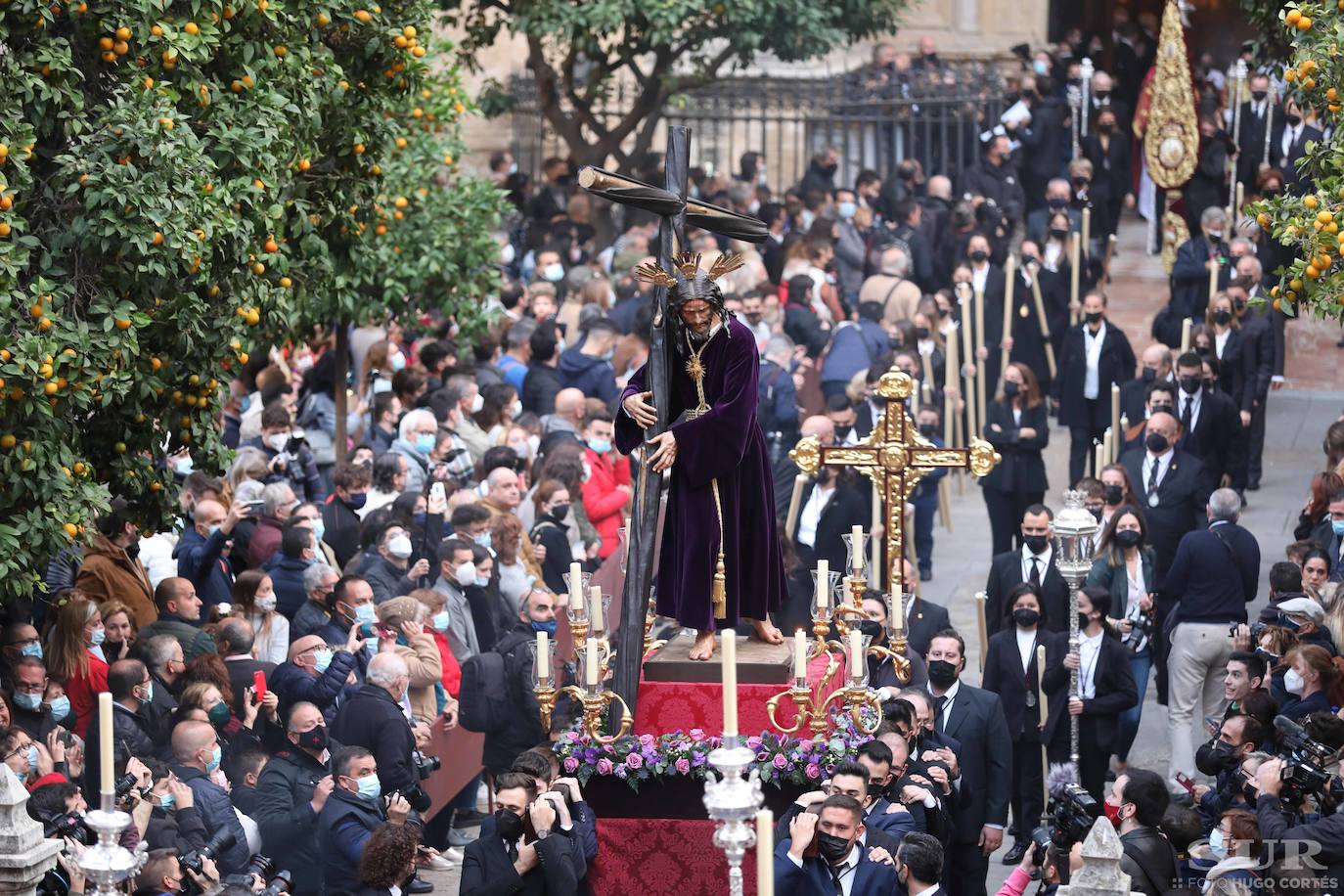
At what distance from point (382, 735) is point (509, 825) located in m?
2.12

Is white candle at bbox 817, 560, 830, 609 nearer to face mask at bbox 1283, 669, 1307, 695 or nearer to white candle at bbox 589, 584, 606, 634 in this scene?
white candle at bbox 589, 584, 606, 634

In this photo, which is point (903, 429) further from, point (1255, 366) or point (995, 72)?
point (995, 72)

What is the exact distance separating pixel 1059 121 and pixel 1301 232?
16.4m

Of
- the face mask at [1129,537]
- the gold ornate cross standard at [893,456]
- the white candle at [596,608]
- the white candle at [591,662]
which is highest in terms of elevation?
the gold ornate cross standard at [893,456]

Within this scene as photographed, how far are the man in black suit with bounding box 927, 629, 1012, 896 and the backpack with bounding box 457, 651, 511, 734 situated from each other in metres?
2.35

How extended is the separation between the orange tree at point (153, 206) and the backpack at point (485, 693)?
6.27ft

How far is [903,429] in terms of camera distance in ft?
42.4

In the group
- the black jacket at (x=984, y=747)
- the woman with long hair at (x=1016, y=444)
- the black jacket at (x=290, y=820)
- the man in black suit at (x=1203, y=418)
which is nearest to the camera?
the black jacket at (x=290, y=820)

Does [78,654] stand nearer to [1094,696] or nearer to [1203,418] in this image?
[1094,696]

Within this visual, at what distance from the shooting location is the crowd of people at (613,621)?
405 inches

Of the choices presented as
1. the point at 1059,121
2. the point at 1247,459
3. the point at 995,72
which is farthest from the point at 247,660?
the point at 995,72

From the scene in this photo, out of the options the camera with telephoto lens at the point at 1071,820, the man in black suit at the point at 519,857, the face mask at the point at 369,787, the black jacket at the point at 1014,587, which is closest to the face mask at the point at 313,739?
the face mask at the point at 369,787

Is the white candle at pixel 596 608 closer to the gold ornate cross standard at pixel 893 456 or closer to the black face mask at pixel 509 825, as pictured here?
the black face mask at pixel 509 825

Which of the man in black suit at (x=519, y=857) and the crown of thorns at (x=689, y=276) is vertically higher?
the crown of thorns at (x=689, y=276)
